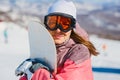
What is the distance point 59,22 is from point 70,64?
0.17 m

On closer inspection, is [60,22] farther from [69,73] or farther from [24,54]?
[24,54]

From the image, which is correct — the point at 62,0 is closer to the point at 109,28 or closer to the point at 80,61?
the point at 80,61

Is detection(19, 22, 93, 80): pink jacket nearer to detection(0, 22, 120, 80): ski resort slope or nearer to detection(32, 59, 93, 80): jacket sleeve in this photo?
detection(32, 59, 93, 80): jacket sleeve

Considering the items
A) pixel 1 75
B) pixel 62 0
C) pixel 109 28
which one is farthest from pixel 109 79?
pixel 109 28

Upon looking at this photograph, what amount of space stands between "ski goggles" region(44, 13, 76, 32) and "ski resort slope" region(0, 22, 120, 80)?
3508mm

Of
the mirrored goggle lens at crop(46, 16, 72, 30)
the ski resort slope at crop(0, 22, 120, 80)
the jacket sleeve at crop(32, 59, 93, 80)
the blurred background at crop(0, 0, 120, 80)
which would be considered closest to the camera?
the jacket sleeve at crop(32, 59, 93, 80)

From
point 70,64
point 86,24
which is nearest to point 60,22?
point 70,64

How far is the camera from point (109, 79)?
5.32 metres

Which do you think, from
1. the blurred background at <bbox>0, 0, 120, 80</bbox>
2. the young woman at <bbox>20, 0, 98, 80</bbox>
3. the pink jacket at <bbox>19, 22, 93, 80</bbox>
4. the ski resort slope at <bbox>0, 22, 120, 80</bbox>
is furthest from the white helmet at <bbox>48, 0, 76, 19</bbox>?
the blurred background at <bbox>0, 0, 120, 80</bbox>

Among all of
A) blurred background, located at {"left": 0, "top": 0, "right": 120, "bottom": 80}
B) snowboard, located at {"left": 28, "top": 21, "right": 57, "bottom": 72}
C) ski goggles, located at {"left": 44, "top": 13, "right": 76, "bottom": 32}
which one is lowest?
blurred background, located at {"left": 0, "top": 0, "right": 120, "bottom": 80}

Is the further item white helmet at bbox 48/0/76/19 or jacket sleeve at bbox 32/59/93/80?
white helmet at bbox 48/0/76/19

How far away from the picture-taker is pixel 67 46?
4.73 feet

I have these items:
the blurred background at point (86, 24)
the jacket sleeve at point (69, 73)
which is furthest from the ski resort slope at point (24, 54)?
the jacket sleeve at point (69, 73)

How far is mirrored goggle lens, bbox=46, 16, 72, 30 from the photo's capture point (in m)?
1.45
